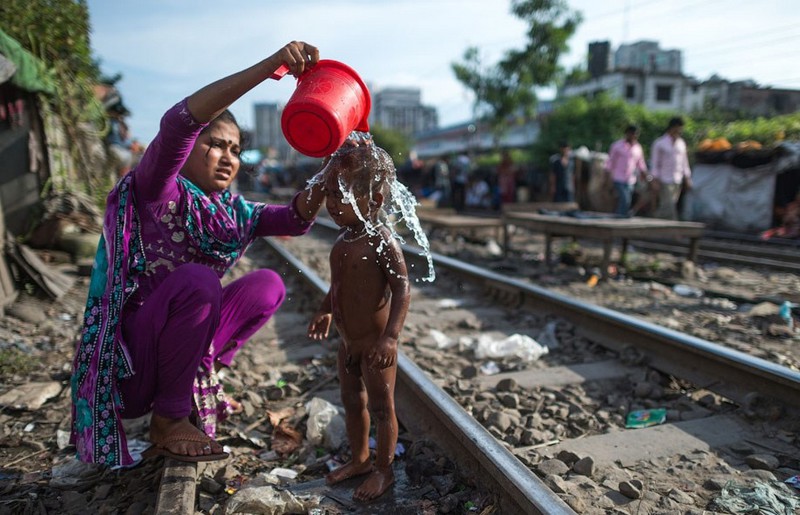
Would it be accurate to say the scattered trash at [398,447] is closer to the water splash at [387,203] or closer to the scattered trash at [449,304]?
the water splash at [387,203]

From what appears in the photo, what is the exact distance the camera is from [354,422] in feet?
7.58

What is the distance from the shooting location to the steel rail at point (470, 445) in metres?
1.86

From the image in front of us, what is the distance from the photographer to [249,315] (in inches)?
109

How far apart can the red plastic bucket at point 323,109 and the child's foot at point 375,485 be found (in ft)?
4.12

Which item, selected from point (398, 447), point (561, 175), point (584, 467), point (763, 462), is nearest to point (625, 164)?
point (561, 175)

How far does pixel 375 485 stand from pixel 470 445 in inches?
15.9

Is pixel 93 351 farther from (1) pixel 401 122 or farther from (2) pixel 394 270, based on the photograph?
(1) pixel 401 122

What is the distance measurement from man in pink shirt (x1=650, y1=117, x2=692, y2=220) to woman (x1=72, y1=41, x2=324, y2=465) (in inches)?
331

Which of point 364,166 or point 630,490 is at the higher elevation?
point 364,166

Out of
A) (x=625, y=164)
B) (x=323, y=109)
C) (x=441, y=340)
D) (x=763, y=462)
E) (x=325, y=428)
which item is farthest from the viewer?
(x=625, y=164)

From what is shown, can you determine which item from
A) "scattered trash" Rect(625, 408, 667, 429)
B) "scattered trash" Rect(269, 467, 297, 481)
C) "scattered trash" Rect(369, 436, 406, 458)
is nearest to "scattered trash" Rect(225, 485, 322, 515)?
"scattered trash" Rect(269, 467, 297, 481)

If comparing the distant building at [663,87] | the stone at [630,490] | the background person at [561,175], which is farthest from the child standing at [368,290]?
the distant building at [663,87]

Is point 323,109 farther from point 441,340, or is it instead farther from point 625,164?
point 625,164

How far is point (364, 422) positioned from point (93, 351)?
1123mm
